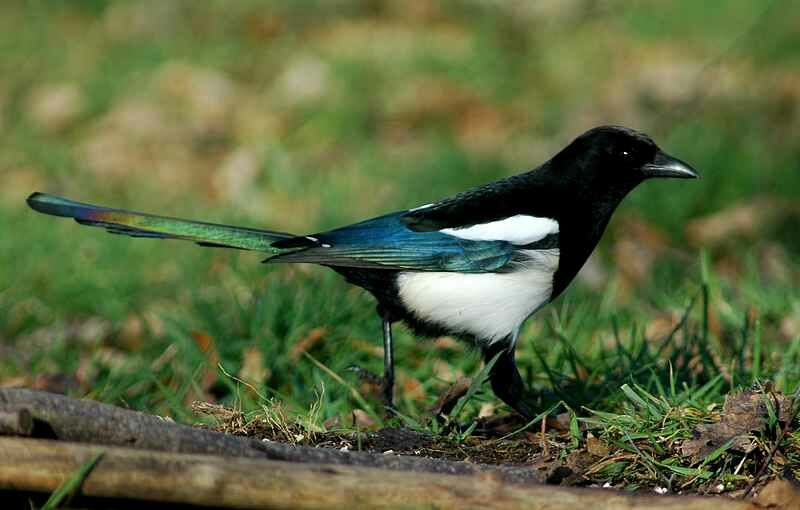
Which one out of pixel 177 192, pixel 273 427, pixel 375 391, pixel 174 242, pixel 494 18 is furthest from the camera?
pixel 494 18

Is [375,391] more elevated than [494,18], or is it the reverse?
[494,18]

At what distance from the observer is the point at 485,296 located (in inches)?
116

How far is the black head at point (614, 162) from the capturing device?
3109 millimetres

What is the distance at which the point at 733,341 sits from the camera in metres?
3.59

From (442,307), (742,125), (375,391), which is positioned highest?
(742,125)

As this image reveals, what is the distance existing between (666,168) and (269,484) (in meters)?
1.65

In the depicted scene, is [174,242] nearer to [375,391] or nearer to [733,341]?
[375,391]

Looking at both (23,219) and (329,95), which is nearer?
(23,219)

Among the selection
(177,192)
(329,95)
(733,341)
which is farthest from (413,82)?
(733,341)

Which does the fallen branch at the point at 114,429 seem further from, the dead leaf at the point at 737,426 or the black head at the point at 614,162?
the black head at the point at 614,162

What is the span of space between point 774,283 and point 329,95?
10.8 ft

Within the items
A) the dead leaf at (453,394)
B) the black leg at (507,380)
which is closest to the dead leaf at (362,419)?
the dead leaf at (453,394)

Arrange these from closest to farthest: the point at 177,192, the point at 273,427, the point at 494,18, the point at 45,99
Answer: the point at 273,427 < the point at 177,192 < the point at 45,99 < the point at 494,18

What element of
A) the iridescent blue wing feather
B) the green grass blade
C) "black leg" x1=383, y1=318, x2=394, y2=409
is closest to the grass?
"black leg" x1=383, y1=318, x2=394, y2=409
